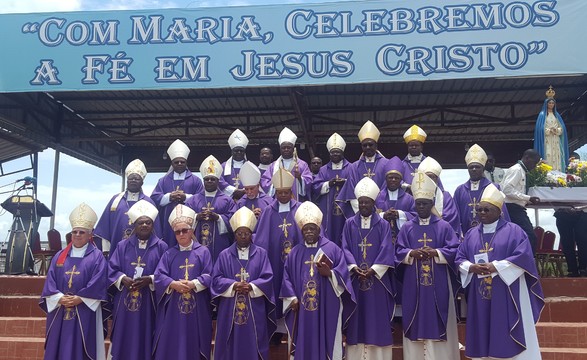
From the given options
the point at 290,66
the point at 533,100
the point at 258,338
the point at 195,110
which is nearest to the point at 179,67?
the point at 290,66

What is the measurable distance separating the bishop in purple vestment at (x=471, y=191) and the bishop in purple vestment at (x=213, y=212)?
3.02 m

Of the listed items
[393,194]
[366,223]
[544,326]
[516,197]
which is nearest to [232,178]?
[393,194]

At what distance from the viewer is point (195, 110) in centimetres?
1366

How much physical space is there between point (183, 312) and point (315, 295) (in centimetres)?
137

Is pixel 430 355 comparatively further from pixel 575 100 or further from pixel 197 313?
pixel 575 100

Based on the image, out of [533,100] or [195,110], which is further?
[195,110]

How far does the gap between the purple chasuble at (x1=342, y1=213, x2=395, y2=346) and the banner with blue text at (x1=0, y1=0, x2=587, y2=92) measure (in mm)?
4303

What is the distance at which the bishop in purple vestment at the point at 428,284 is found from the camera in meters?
5.63

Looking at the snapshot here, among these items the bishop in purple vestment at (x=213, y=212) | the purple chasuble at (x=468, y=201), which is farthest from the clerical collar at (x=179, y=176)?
the purple chasuble at (x=468, y=201)

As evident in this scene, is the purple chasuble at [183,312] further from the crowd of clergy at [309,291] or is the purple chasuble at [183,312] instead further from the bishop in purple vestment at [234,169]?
the bishop in purple vestment at [234,169]

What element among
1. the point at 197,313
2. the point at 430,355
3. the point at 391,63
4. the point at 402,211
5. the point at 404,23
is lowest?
the point at 430,355

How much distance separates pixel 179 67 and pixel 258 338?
6.02m

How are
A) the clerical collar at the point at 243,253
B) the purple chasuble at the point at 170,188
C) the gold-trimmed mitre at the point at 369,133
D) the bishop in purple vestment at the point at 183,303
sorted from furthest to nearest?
1. the gold-trimmed mitre at the point at 369,133
2. the purple chasuble at the point at 170,188
3. the clerical collar at the point at 243,253
4. the bishop in purple vestment at the point at 183,303

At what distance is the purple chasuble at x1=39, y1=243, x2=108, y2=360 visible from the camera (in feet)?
18.1
